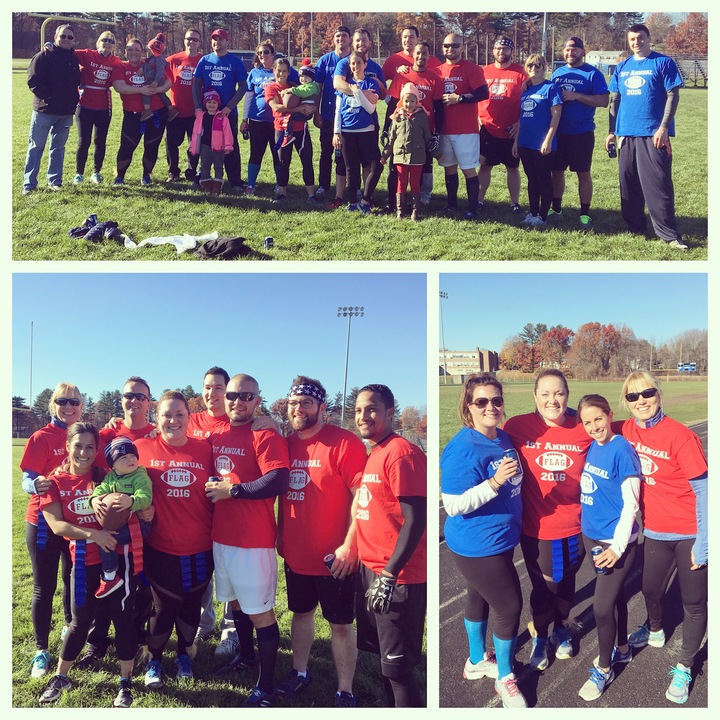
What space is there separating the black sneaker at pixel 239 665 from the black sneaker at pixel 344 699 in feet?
2.22

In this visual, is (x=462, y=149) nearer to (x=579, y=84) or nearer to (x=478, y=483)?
(x=579, y=84)

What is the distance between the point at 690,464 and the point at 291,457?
2561 millimetres

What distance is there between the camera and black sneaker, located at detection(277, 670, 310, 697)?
4.95 meters

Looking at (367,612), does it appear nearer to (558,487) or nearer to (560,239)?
(558,487)

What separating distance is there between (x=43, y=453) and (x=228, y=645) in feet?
6.35

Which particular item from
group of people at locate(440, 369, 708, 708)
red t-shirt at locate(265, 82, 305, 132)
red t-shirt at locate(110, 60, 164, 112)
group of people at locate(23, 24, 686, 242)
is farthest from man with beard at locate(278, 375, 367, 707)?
red t-shirt at locate(110, 60, 164, 112)

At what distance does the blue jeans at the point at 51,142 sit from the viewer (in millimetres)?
8227

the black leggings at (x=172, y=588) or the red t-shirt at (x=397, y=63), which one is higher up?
the red t-shirt at (x=397, y=63)

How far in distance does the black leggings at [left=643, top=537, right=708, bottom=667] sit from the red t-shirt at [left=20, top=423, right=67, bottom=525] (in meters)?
4.15

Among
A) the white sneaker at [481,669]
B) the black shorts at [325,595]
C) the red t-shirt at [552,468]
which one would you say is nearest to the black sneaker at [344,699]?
the black shorts at [325,595]

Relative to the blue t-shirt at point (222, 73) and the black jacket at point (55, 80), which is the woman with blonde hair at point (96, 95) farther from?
the blue t-shirt at point (222, 73)

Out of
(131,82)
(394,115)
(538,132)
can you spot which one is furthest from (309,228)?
(131,82)

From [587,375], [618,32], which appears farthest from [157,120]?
[587,375]

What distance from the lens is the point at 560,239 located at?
25.3 feet
